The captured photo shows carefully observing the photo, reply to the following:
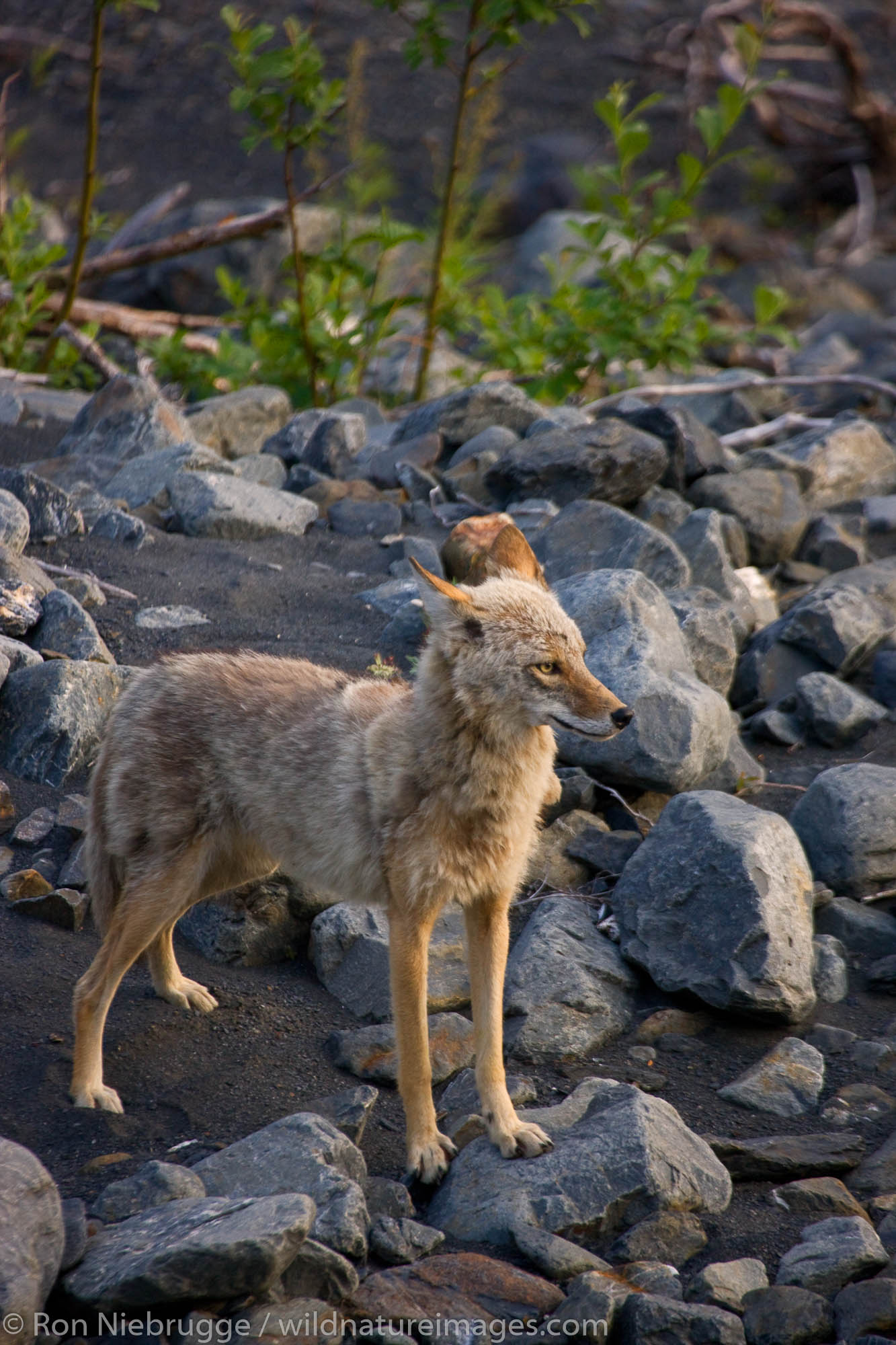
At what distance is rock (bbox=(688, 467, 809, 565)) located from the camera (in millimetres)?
7715

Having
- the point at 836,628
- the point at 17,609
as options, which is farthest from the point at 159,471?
the point at 836,628

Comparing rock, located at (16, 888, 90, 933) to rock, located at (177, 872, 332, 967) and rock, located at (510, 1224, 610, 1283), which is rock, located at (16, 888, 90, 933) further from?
rock, located at (510, 1224, 610, 1283)

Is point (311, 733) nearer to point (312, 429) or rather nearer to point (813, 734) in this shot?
point (813, 734)

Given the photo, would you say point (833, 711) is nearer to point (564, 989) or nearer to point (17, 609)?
point (564, 989)

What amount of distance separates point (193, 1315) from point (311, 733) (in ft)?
6.30

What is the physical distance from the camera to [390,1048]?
13.8 ft

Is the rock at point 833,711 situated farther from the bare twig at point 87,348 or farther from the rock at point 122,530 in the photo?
the bare twig at point 87,348

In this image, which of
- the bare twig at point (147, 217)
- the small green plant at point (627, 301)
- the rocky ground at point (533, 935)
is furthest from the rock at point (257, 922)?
the bare twig at point (147, 217)

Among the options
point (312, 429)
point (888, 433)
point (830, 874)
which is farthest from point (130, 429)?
point (888, 433)

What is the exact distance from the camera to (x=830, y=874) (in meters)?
5.17

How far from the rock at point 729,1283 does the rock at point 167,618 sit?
154 inches

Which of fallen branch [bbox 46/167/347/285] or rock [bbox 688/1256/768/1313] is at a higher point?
fallen branch [bbox 46/167/347/285]

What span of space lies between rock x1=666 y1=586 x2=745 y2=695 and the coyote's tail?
10.7 ft

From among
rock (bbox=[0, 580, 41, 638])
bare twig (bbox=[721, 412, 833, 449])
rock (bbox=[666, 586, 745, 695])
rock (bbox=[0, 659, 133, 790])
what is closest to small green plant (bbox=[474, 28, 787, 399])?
bare twig (bbox=[721, 412, 833, 449])
